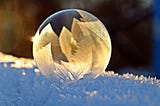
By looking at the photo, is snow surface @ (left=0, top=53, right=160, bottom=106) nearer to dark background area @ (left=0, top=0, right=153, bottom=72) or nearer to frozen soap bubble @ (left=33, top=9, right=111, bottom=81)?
frozen soap bubble @ (left=33, top=9, right=111, bottom=81)

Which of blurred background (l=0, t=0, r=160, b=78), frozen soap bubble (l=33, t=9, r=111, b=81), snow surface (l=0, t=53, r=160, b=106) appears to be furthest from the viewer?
blurred background (l=0, t=0, r=160, b=78)

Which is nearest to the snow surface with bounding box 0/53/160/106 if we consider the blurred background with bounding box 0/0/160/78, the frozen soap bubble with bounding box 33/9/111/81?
the frozen soap bubble with bounding box 33/9/111/81

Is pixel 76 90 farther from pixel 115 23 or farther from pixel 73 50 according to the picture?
pixel 115 23

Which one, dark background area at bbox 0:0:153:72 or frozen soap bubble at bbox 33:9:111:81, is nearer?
frozen soap bubble at bbox 33:9:111:81

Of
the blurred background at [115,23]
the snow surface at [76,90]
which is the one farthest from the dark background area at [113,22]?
the snow surface at [76,90]

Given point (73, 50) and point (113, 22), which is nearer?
point (73, 50)

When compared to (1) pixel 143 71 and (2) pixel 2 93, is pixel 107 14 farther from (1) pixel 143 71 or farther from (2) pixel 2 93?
(2) pixel 2 93

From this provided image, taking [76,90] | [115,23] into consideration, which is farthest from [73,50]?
[115,23]
